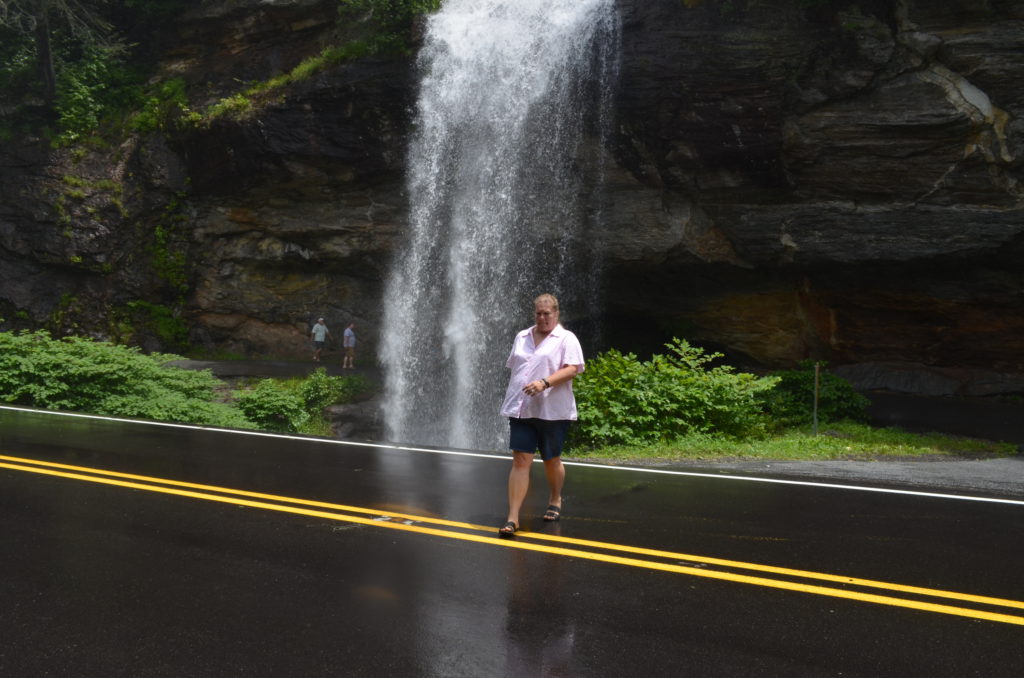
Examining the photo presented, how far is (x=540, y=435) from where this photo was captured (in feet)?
19.9

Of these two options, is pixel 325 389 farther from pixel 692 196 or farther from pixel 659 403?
pixel 659 403

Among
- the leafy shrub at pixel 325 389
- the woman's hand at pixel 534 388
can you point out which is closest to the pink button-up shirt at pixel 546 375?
the woman's hand at pixel 534 388

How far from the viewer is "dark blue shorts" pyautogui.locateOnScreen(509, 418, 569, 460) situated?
5996 millimetres

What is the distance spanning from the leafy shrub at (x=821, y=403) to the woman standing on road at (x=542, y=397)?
10.1 metres

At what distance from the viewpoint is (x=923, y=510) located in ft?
21.6

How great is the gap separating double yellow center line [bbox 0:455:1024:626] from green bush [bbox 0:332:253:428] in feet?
18.8

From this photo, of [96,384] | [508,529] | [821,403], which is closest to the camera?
[508,529]

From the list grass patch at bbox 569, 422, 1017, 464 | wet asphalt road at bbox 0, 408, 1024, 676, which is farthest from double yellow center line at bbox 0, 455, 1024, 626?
grass patch at bbox 569, 422, 1017, 464

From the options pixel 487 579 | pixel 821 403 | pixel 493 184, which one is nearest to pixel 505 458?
pixel 487 579

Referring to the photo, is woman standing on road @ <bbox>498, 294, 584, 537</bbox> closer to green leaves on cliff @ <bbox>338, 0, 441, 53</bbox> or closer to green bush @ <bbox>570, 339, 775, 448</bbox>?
green bush @ <bbox>570, 339, 775, 448</bbox>

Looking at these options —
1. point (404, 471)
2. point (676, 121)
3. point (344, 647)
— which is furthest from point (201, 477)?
point (676, 121)

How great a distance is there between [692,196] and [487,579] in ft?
50.3

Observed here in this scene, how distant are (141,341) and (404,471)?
1905 cm

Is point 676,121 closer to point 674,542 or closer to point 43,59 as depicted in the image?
point 674,542
